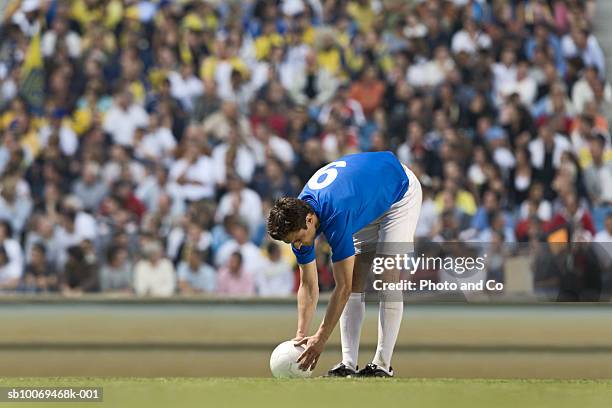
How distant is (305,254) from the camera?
717cm

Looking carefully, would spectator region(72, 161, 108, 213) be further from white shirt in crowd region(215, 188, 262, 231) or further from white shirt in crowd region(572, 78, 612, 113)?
white shirt in crowd region(572, 78, 612, 113)

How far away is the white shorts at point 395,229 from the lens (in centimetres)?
761

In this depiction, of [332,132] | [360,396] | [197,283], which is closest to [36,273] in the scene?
[197,283]

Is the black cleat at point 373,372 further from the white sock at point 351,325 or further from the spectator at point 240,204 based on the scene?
the spectator at point 240,204

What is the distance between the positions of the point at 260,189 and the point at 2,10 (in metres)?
4.44

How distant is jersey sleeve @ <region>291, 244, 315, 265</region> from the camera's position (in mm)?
7109

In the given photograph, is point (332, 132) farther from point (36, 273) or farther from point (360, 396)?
point (360, 396)

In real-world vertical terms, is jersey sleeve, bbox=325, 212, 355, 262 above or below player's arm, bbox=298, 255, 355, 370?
above

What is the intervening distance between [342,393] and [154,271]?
536 centimetres

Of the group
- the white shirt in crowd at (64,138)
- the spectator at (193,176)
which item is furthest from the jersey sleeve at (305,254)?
the white shirt in crowd at (64,138)

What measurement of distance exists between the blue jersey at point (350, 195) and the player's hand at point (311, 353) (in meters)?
0.45

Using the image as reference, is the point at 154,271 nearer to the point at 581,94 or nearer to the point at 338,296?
the point at 338,296

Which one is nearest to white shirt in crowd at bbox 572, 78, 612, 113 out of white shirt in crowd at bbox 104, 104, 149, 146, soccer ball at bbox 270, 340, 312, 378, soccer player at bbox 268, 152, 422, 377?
white shirt in crowd at bbox 104, 104, 149, 146

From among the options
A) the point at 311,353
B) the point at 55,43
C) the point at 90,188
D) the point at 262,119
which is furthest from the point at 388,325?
the point at 55,43
